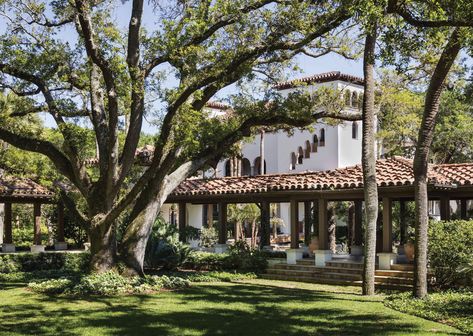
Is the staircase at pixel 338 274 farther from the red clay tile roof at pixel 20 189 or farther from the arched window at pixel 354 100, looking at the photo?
the arched window at pixel 354 100

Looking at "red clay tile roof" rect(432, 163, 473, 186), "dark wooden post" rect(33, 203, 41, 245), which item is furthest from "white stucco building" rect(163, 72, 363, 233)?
"red clay tile roof" rect(432, 163, 473, 186)

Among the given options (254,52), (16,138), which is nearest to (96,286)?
(16,138)

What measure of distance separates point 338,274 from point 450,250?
14.0 feet

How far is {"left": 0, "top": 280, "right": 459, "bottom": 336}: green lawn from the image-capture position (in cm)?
997

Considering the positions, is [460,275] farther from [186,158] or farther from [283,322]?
[186,158]

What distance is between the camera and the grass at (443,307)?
10.7 m

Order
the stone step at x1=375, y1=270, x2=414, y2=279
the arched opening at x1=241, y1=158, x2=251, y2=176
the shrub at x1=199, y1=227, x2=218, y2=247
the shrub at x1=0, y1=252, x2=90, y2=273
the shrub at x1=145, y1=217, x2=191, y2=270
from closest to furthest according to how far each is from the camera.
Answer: the stone step at x1=375, y1=270, x2=414, y2=279 → the shrub at x1=145, y1=217, x2=191, y2=270 → the shrub at x1=0, y1=252, x2=90, y2=273 → the shrub at x1=199, y1=227, x2=218, y2=247 → the arched opening at x1=241, y1=158, x2=251, y2=176

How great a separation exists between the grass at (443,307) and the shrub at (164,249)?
913cm

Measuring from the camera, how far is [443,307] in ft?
40.0

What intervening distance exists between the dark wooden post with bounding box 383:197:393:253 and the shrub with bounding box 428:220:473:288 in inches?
81.5

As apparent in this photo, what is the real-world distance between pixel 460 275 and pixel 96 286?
31.1ft

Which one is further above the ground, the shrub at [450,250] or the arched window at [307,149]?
the arched window at [307,149]

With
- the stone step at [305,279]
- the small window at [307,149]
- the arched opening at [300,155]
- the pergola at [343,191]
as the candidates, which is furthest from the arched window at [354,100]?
Answer: the stone step at [305,279]

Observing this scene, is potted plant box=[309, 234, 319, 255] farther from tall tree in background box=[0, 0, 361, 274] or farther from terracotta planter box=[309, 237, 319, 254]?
tall tree in background box=[0, 0, 361, 274]
